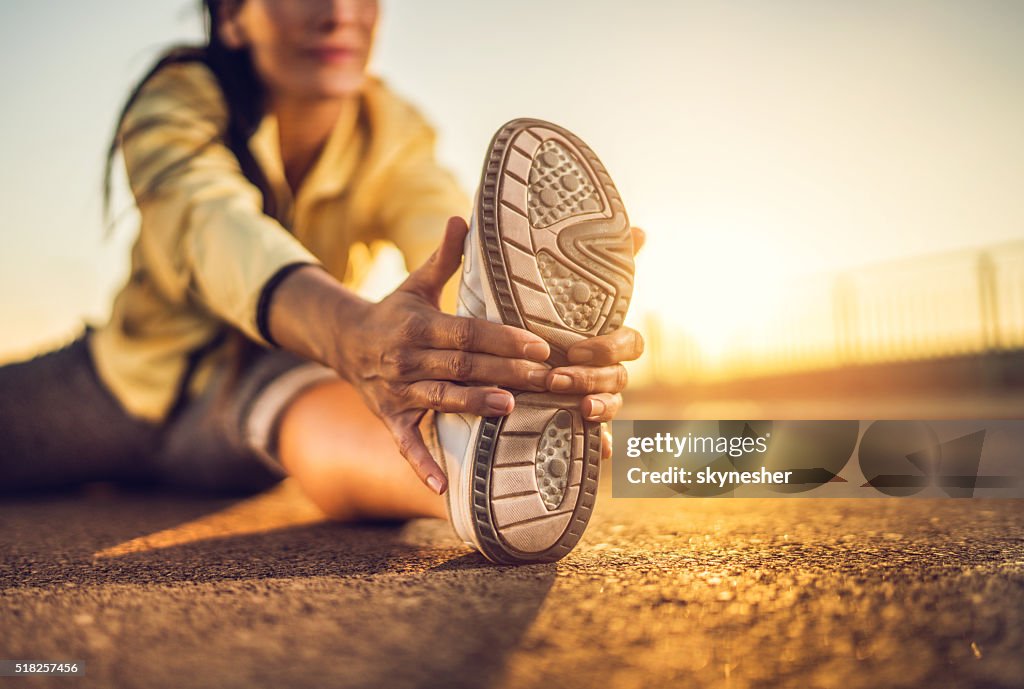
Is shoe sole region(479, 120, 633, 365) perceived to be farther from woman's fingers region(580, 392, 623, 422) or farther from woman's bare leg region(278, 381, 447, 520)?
woman's bare leg region(278, 381, 447, 520)

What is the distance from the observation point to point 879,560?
2.89 ft

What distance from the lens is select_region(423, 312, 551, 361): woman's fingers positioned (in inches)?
31.6

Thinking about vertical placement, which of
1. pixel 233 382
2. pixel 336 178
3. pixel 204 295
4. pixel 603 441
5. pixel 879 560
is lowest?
pixel 879 560

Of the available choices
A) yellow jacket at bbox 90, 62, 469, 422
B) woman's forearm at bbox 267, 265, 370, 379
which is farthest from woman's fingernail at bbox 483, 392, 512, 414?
yellow jacket at bbox 90, 62, 469, 422

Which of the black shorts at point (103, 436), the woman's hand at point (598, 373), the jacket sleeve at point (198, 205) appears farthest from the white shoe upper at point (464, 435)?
the black shorts at point (103, 436)

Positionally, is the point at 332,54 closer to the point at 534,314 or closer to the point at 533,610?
the point at 534,314

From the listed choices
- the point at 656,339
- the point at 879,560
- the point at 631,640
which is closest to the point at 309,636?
the point at 631,640

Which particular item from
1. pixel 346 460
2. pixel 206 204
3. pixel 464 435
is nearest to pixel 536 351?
pixel 464 435

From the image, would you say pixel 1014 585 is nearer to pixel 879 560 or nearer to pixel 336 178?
pixel 879 560

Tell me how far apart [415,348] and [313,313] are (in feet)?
0.64

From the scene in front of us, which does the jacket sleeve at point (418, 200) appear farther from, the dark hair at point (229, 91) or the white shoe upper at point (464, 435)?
the white shoe upper at point (464, 435)

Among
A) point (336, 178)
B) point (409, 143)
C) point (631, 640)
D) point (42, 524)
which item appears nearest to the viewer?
point (631, 640)

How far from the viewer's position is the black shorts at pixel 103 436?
1.47 metres

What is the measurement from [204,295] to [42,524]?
56 centimetres
